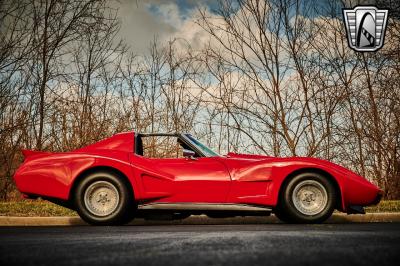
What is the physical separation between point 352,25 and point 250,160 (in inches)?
336

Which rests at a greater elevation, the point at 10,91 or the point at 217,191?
the point at 10,91

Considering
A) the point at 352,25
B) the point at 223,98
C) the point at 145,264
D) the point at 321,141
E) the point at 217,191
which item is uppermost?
the point at 352,25

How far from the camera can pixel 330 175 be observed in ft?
24.0

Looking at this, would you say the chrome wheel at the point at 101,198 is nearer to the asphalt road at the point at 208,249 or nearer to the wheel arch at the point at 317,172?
the asphalt road at the point at 208,249

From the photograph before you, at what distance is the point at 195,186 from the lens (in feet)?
23.8

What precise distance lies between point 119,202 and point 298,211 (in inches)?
92.7

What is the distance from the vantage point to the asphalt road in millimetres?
3707

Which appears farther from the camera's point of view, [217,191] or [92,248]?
[217,191]

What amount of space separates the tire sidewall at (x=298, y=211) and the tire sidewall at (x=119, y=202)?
2.10 meters

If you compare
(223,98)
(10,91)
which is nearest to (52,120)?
(10,91)

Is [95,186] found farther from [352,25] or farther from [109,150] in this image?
[352,25]

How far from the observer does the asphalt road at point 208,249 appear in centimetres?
371
